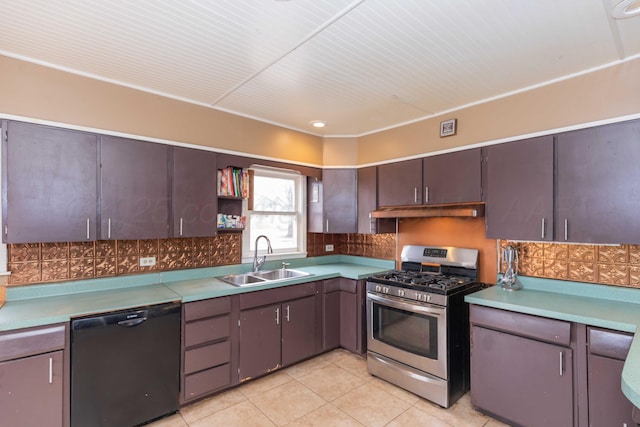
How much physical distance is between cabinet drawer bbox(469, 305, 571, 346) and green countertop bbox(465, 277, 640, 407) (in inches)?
1.7

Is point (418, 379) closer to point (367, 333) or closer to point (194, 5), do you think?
point (367, 333)

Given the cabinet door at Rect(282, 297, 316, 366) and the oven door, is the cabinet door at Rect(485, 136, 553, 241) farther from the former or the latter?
the cabinet door at Rect(282, 297, 316, 366)

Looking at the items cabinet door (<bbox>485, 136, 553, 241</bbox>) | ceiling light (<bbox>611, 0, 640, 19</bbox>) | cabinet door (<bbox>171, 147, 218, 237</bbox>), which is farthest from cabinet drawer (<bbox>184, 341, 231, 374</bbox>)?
ceiling light (<bbox>611, 0, 640, 19</bbox>)

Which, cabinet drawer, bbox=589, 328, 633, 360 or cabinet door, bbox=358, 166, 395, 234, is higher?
cabinet door, bbox=358, 166, 395, 234

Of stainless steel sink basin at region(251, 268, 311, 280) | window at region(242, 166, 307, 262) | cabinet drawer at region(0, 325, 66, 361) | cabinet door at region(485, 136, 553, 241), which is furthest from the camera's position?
window at region(242, 166, 307, 262)

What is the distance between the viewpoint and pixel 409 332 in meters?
2.79

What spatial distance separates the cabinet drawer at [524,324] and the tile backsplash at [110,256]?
2329mm

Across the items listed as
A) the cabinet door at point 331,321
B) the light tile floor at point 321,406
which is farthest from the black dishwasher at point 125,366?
the cabinet door at point 331,321

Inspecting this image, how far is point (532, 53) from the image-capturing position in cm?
206

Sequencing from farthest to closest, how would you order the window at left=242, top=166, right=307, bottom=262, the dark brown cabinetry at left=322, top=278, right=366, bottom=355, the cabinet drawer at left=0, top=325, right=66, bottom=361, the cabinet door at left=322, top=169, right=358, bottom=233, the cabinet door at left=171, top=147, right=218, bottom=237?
the cabinet door at left=322, top=169, right=358, bottom=233 < the window at left=242, top=166, right=307, bottom=262 < the dark brown cabinetry at left=322, top=278, right=366, bottom=355 < the cabinet door at left=171, top=147, right=218, bottom=237 < the cabinet drawer at left=0, top=325, right=66, bottom=361

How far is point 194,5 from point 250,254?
2.42 meters

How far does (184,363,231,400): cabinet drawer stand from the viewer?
2477mm

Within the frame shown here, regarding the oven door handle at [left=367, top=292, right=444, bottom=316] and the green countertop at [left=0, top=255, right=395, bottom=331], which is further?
the oven door handle at [left=367, top=292, right=444, bottom=316]

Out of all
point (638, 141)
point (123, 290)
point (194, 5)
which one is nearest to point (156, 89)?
point (194, 5)
